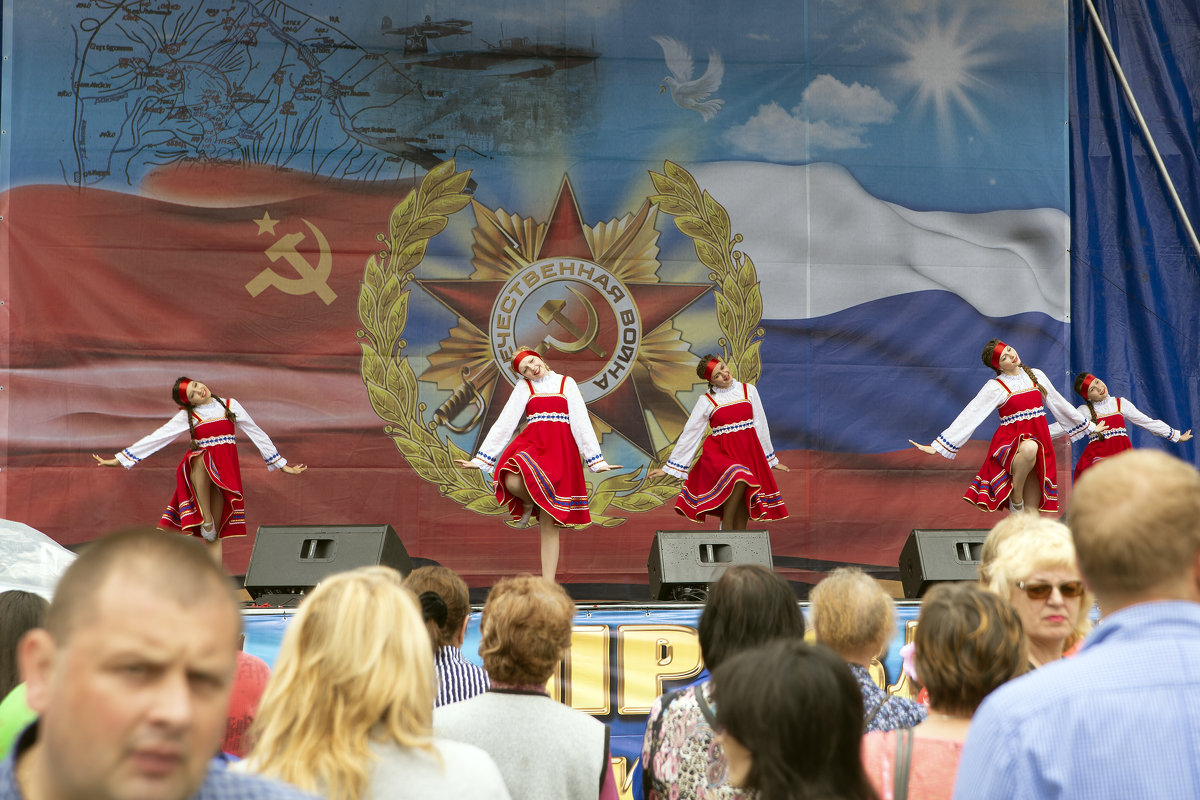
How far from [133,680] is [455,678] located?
2015mm

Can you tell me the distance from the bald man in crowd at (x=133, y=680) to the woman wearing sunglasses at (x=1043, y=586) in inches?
66.8

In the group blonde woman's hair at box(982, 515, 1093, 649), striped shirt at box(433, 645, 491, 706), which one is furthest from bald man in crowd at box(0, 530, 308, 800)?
striped shirt at box(433, 645, 491, 706)

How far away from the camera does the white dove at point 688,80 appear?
8625 millimetres

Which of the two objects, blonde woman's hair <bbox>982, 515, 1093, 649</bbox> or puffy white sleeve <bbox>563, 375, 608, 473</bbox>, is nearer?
blonde woman's hair <bbox>982, 515, 1093, 649</bbox>

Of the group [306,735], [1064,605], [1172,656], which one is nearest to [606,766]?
[306,735]

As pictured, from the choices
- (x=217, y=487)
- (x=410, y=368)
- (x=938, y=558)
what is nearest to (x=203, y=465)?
(x=217, y=487)

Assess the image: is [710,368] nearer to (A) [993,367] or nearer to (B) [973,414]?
(B) [973,414]

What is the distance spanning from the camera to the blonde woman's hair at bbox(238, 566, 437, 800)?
1567mm

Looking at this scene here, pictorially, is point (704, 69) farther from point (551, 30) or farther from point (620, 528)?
point (620, 528)

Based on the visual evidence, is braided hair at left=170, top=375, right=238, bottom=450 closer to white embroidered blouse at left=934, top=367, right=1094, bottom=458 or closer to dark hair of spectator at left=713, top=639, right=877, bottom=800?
white embroidered blouse at left=934, top=367, right=1094, bottom=458

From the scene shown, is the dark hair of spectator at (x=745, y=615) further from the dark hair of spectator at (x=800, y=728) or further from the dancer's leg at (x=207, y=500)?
the dancer's leg at (x=207, y=500)

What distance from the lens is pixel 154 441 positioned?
728 centimetres

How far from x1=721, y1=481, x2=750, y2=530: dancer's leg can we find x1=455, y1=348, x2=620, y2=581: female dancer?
988 mm

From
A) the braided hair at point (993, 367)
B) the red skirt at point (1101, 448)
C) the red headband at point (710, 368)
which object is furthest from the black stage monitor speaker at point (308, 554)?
the red skirt at point (1101, 448)
